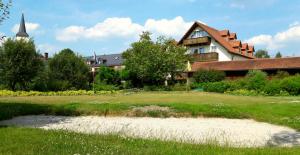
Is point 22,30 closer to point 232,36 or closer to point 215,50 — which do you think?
point 215,50

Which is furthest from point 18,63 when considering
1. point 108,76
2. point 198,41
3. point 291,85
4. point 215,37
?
point 215,37

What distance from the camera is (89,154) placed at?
645 centimetres

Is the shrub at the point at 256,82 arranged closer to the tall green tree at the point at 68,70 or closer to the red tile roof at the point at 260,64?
the red tile roof at the point at 260,64

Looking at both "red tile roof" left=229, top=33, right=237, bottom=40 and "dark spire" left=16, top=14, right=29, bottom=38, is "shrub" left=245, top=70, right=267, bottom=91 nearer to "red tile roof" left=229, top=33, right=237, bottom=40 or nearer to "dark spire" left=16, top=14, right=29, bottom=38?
"red tile roof" left=229, top=33, right=237, bottom=40

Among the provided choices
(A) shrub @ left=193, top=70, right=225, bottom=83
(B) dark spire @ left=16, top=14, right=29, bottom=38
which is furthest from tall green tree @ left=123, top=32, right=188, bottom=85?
(B) dark spire @ left=16, top=14, right=29, bottom=38

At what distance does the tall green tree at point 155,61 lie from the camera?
160ft

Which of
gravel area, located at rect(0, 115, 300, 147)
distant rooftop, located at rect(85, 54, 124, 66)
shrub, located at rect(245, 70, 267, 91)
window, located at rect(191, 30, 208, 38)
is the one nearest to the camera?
gravel area, located at rect(0, 115, 300, 147)

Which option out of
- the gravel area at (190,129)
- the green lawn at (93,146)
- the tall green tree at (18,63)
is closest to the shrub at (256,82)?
the tall green tree at (18,63)

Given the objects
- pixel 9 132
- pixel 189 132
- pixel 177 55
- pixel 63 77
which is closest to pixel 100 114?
pixel 189 132

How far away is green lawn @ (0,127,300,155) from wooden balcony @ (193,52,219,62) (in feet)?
182

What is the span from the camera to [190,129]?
12375 millimetres

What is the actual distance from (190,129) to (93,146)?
18.7 ft

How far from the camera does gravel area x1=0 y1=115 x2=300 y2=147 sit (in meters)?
10.2

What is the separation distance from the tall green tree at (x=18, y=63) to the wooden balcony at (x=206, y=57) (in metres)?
31.8
